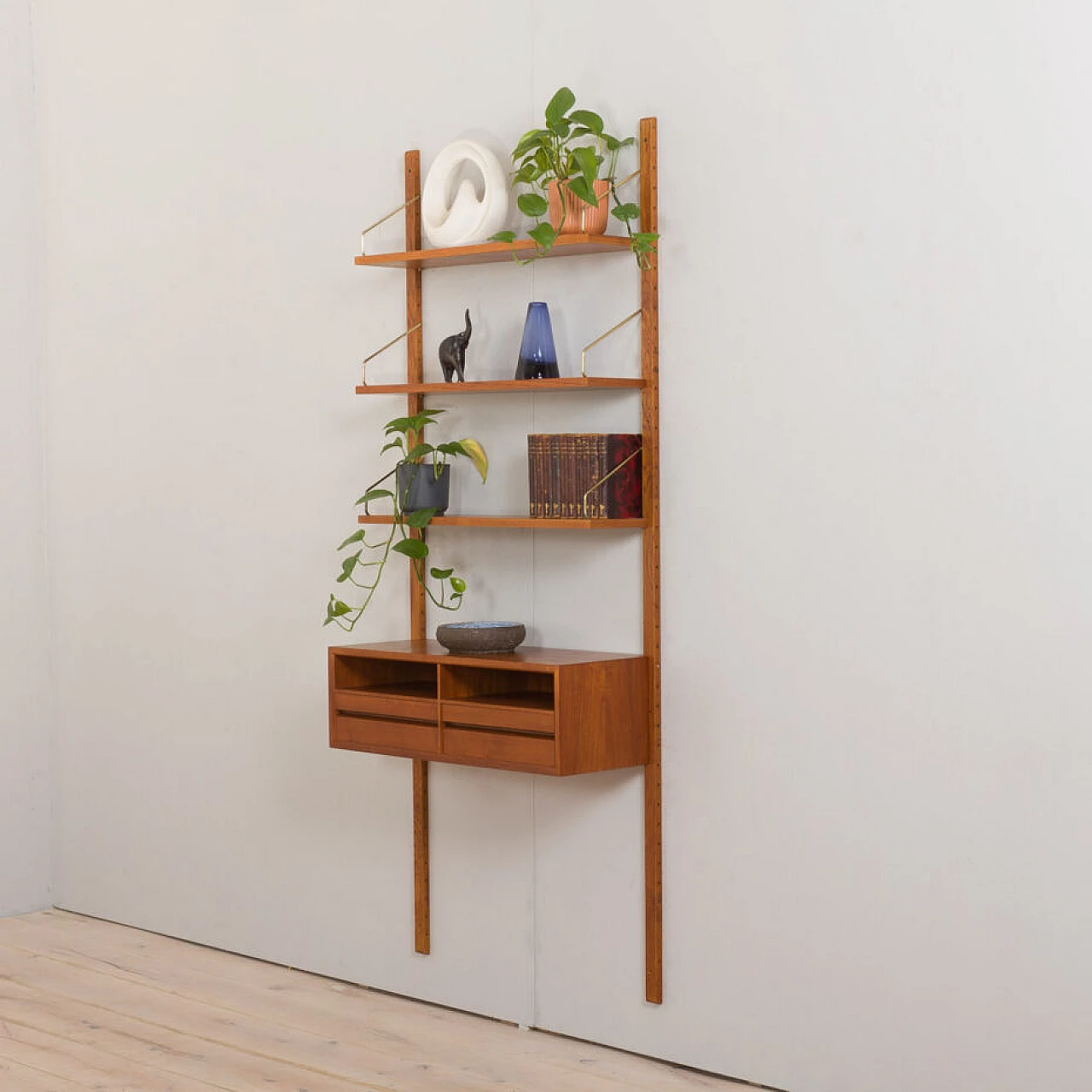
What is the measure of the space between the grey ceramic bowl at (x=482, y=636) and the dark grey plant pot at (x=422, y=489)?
12.6 inches

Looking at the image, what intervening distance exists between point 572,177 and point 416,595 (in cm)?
112

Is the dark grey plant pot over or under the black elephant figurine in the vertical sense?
under

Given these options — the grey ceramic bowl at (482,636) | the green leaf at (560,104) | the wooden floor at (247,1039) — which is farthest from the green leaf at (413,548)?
the wooden floor at (247,1039)

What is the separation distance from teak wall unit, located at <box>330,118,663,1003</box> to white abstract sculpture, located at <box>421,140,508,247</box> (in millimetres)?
54

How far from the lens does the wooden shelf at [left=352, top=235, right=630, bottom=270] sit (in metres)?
3.43

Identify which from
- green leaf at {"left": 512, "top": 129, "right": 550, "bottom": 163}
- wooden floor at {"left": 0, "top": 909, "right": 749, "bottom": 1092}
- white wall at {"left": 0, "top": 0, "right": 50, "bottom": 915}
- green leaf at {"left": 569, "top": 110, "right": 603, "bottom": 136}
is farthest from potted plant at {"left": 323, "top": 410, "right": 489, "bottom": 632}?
white wall at {"left": 0, "top": 0, "right": 50, "bottom": 915}

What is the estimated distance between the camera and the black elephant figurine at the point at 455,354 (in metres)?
3.72

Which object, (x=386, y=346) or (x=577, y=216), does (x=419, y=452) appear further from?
(x=577, y=216)

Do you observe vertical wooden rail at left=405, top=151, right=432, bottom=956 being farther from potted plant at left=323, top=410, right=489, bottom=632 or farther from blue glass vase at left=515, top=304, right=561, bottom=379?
blue glass vase at left=515, top=304, right=561, bottom=379

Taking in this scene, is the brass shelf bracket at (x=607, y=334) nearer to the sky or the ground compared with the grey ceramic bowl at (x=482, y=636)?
nearer to the sky

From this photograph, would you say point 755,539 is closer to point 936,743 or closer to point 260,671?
point 936,743

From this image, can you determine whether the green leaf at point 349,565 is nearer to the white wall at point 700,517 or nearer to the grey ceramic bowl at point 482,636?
the white wall at point 700,517

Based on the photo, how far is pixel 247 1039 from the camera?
12.2 feet

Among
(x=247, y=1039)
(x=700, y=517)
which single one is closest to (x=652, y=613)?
(x=700, y=517)
